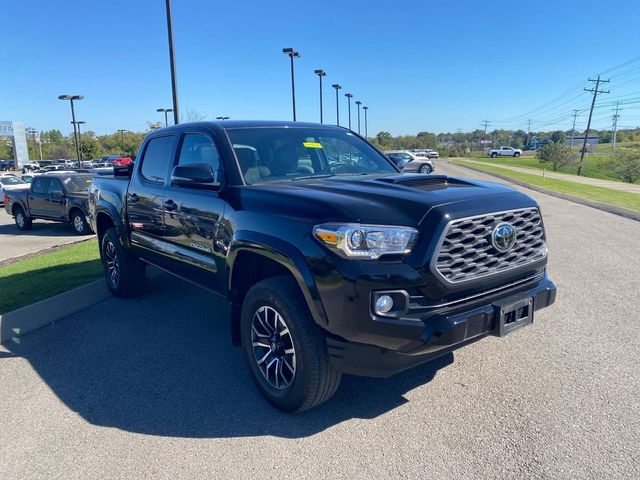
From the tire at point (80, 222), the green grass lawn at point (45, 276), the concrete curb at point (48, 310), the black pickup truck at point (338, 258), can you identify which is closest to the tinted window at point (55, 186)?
the tire at point (80, 222)

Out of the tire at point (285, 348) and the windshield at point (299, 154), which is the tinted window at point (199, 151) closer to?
the windshield at point (299, 154)

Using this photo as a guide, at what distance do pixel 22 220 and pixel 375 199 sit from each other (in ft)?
54.0

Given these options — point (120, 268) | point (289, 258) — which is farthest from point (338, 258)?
point (120, 268)

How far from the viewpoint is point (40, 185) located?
15.4 meters

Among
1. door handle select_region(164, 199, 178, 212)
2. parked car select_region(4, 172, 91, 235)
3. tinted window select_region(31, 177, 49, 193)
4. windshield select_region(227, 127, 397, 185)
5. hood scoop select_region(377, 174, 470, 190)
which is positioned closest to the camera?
hood scoop select_region(377, 174, 470, 190)

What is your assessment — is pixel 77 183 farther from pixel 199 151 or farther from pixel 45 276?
pixel 199 151

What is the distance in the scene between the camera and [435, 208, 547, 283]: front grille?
117 inches

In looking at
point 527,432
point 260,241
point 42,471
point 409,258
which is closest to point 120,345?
point 42,471

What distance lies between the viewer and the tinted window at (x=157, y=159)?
507cm

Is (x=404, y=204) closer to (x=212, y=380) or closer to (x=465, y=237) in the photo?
(x=465, y=237)

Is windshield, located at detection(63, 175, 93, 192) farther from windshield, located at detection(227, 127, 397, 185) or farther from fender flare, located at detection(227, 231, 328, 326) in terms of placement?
fender flare, located at detection(227, 231, 328, 326)

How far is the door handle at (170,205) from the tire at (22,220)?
44.5 ft

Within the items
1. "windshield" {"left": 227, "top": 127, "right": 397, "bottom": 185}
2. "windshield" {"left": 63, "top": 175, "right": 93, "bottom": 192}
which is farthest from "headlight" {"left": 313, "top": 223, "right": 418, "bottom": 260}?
"windshield" {"left": 63, "top": 175, "right": 93, "bottom": 192}

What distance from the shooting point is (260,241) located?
3.38 meters
